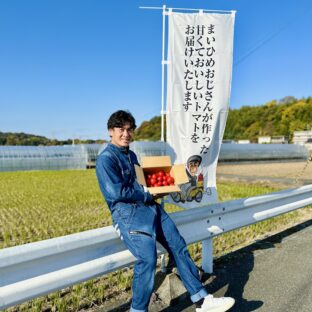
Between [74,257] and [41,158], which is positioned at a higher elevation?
[74,257]

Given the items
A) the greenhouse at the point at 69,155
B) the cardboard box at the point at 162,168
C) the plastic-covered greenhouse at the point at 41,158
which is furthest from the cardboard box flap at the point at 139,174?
the plastic-covered greenhouse at the point at 41,158

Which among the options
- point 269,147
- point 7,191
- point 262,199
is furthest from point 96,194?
point 269,147

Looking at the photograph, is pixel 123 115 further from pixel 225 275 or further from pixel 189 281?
pixel 225 275

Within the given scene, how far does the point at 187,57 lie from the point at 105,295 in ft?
8.85

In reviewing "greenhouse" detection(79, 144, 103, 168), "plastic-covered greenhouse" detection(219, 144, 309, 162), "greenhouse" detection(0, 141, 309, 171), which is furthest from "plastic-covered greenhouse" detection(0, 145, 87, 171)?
"plastic-covered greenhouse" detection(219, 144, 309, 162)

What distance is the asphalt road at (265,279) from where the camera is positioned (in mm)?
2979

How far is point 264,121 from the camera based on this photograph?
9081 centimetres

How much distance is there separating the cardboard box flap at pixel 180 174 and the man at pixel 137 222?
0.37 metres

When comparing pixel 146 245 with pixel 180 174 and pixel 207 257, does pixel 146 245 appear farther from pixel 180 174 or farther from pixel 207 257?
pixel 207 257

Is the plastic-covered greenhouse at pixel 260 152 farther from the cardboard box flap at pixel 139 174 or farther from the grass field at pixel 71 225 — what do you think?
the cardboard box flap at pixel 139 174

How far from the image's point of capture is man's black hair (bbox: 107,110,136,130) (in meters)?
2.84

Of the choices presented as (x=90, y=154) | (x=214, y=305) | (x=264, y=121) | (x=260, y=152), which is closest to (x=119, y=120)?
(x=214, y=305)

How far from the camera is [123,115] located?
2.85 meters

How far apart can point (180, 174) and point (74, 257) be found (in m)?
1.21
